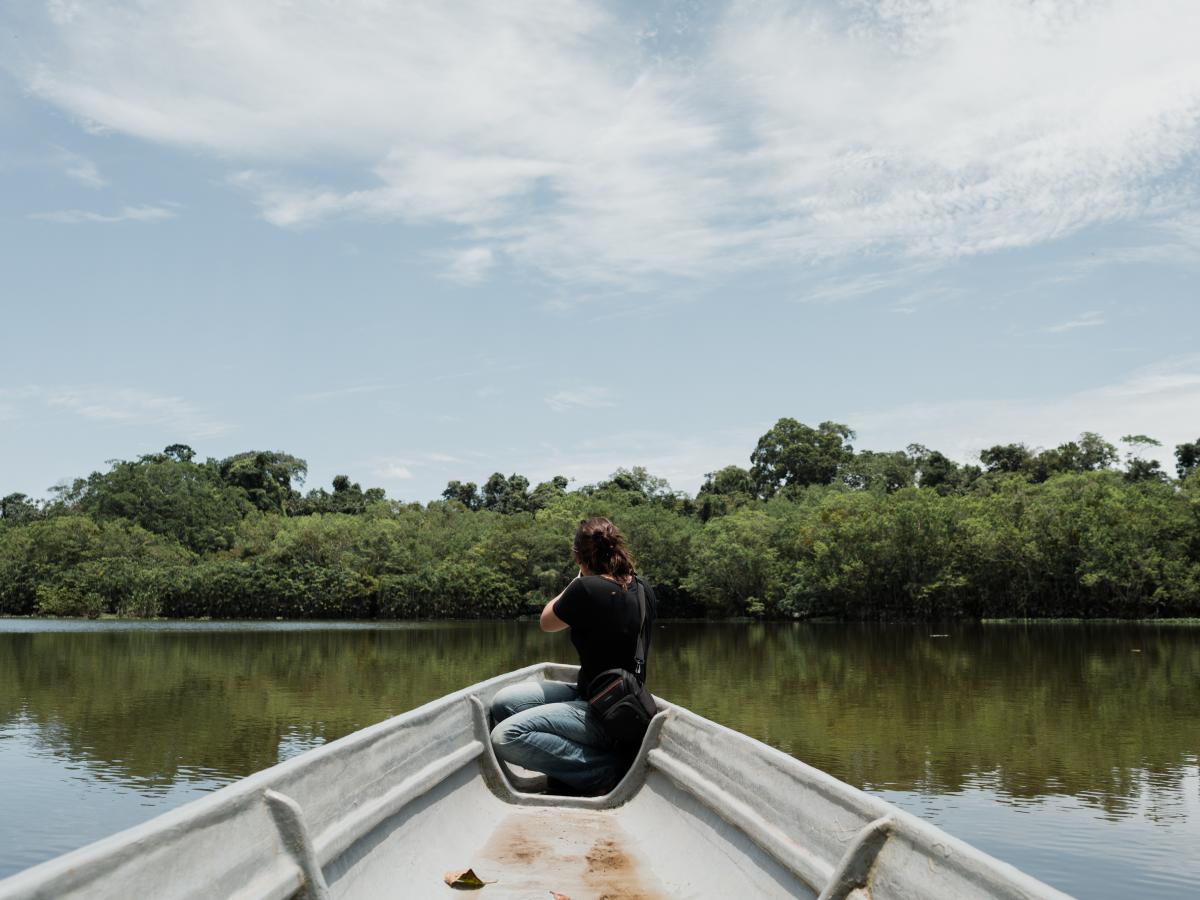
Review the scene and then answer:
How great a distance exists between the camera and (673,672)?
857 inches

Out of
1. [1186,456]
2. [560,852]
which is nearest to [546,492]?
[1186,456]

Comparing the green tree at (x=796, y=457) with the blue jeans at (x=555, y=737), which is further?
the green tree at (x=796, y=457)

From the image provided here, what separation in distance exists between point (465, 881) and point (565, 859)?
0.57m

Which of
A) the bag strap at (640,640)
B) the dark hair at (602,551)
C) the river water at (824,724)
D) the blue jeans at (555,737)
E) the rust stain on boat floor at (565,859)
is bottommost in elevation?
the river water at (824,724)

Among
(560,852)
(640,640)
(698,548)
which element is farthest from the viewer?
(698,548)

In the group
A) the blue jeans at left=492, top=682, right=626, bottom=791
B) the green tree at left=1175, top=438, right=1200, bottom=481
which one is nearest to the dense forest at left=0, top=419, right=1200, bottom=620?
the green tree at left=1175, top=438, right=1200, bottom=481

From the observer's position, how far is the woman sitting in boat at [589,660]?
16.3ft

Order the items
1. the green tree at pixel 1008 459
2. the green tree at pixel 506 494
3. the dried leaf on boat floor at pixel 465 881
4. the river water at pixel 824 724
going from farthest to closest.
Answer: the green tree at pixel 506 494 < the green tree at pixel 1008 459 < the river water at pixel 824 724 < the dried leaf on boat floor at pixel 465 881

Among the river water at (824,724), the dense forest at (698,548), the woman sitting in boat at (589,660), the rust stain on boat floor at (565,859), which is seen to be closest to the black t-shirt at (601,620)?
the woman sitting in boat at (589,660)

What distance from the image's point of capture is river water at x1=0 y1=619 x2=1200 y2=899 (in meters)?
8.54

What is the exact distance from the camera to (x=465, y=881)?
3.63 meters

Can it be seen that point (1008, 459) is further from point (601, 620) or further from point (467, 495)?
point (601, 620)

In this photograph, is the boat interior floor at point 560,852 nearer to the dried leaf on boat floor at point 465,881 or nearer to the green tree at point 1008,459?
the dried leaf on boat floor at point 465,881

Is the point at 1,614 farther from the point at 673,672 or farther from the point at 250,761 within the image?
the point at 250,761
